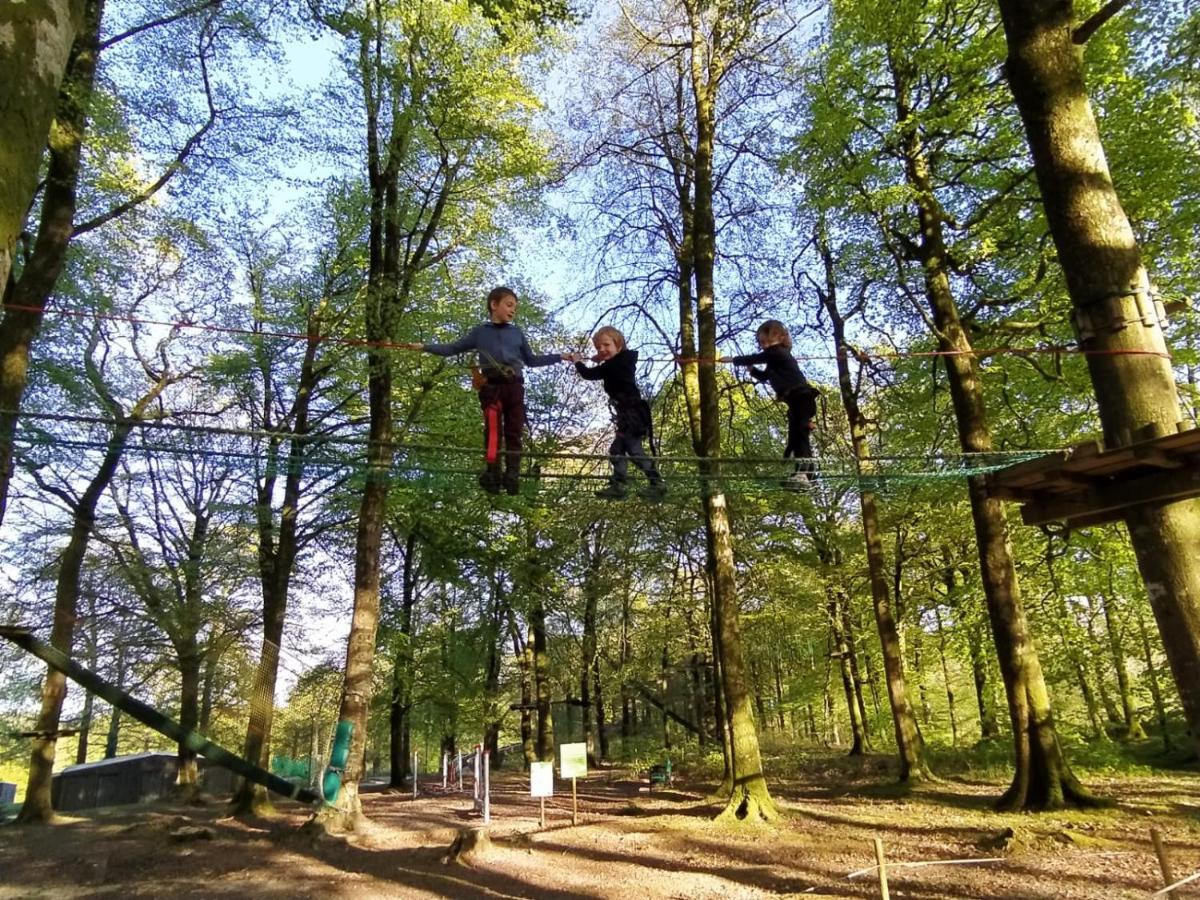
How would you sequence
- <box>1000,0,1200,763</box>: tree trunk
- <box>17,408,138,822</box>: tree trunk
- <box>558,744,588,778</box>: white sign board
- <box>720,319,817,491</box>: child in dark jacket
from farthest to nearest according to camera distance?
<box>17,408,138,822</box>: tree trunk, <box>558,744,588,778</box>: white sign board, <box>720,319,817,491</box>: child in dark jacket, <box>1000,0,1200,763</box>: tree trunk

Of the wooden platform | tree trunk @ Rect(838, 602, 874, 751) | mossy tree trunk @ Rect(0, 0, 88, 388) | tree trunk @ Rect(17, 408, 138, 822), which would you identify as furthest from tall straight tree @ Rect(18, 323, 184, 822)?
tree trunk @ Rect(838, 602, 874, 751)

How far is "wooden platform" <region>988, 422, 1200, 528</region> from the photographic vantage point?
11.5 feet

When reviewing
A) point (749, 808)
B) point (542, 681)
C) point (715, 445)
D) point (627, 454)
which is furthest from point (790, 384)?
point (542, 681)

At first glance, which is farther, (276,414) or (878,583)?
(276,414)

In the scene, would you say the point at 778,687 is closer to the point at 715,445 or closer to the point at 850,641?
the point at 850,641

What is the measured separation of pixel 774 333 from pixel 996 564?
5202 mm

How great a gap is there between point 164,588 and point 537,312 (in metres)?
10.7

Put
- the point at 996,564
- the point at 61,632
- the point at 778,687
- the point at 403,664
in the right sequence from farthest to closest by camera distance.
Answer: the point at 778,687
the point at 403,664
the point at 61,632
the point at 996,564

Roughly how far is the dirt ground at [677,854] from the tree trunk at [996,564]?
0.51 m

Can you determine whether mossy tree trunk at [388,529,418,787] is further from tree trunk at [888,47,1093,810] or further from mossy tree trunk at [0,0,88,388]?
mossy tree trunk at [0,0,88,388]

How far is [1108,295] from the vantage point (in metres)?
3.89

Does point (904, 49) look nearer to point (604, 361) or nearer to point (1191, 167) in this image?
point (1191, 167)

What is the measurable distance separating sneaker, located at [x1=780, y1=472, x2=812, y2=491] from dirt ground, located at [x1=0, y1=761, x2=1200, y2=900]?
3.47 metres

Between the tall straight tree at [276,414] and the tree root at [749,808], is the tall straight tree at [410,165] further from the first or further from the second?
the tree root at [749,808]
